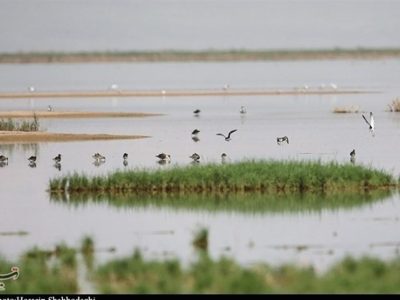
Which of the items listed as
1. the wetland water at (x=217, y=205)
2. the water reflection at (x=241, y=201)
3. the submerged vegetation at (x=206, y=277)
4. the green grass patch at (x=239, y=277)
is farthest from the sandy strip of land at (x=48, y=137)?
the green grass patch at (x=239, y=277)

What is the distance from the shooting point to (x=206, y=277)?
17.4 meters

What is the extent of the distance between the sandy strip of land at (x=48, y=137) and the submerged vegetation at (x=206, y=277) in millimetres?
27040

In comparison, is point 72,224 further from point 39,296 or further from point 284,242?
point 39,296

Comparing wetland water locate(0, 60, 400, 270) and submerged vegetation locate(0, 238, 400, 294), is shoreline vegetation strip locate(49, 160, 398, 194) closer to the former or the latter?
wetland water locate(0, 60, 400, 270)

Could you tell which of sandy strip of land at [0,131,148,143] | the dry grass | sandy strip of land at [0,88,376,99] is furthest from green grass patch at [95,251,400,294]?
sandy strip of land at [0,88,376,99]

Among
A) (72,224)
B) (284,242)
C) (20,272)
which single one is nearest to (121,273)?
(20,272)

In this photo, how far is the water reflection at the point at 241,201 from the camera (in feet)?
85.2

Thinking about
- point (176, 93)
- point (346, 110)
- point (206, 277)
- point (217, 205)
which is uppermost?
point (176, 93)

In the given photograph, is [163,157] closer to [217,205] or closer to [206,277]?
[217,205]

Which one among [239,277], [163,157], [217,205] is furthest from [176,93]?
[239,277]

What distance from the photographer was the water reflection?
26.0 meters

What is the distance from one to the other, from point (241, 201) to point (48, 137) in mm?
20594

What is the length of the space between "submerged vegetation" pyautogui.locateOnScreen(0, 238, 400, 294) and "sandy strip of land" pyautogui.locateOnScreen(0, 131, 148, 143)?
27040mm

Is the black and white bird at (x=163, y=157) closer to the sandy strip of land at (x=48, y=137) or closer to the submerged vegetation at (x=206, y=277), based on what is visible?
the sandy strip of land at (x=48, y=137)
